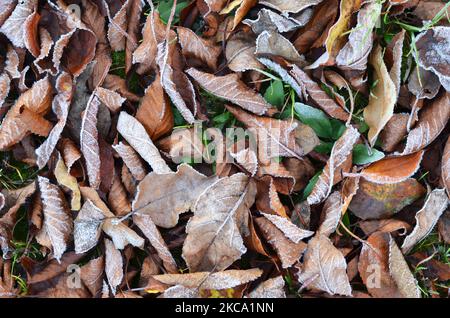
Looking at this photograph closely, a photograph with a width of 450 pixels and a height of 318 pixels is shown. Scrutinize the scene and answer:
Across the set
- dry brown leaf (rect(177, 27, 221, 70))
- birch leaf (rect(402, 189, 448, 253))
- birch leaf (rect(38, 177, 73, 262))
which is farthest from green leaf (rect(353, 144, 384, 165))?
birch leaf (rect(38, 177, 73, 262))

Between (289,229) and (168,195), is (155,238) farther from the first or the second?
(289,229)

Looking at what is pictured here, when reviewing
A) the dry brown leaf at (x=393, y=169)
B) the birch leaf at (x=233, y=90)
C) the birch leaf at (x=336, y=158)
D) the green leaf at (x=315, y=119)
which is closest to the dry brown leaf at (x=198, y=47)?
the birch leaf at (x=233, y=90)

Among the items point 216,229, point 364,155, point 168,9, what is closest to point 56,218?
→ point 216,229

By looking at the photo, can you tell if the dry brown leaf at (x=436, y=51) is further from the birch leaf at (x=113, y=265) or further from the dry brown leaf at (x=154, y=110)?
the birch leaf at (x=113, y=265)

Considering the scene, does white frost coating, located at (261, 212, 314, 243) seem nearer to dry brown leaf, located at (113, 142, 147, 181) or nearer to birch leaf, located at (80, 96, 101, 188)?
dry brown leaf, located at (113, 142, 147, 181)

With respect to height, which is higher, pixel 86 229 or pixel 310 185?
pixel 310 185

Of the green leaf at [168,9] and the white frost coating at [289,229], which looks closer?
the white frost coating at [289,229]
